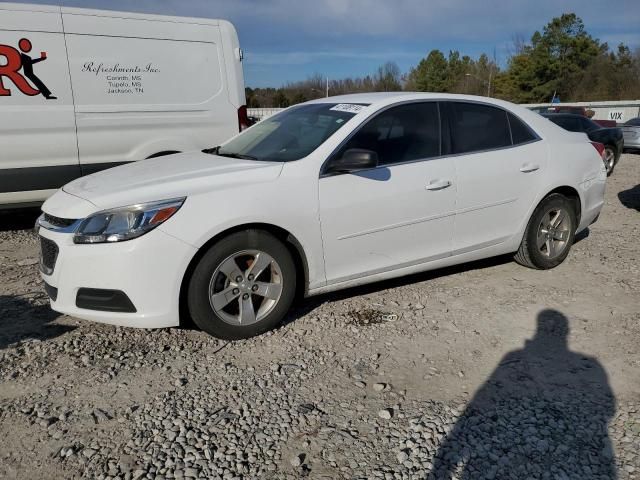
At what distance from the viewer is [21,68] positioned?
5.54m

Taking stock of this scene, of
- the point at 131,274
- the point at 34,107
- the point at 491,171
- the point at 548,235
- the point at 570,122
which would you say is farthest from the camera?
the point at 570,122

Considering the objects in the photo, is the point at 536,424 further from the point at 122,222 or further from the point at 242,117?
the point at 242,117

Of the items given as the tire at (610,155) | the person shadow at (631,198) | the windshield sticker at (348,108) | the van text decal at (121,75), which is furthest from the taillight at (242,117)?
the tire at (610,155)

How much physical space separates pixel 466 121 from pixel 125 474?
353 centimetres

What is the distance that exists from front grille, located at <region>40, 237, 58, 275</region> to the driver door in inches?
67.2

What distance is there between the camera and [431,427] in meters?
2.62

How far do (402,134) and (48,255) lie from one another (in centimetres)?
262

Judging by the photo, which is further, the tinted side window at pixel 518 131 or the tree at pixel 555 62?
the tree at pixel 555 62

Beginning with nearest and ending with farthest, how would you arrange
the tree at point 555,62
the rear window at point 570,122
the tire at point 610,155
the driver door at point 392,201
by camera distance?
the driver door at point 392,201 < the tire at point 610,155 < the rear window at point 570,122 < the tree at point 555,62

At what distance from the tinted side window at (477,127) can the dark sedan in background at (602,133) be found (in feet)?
30.8

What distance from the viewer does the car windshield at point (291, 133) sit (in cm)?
382

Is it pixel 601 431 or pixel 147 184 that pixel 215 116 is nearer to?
pixel 147 184

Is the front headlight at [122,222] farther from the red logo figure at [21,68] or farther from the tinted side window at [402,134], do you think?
the red logo figure at [21,68]

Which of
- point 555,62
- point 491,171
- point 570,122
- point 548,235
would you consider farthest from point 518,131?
point 555,62
